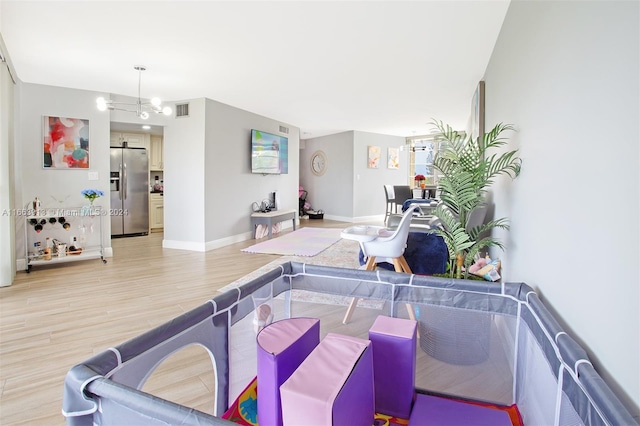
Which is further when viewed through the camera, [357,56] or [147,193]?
[147,193]

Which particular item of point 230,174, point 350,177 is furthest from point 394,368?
point 350,177

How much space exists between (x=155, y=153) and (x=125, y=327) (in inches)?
215

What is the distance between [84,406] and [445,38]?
345 centimetres

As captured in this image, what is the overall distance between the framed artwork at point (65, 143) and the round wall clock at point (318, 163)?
231 inches

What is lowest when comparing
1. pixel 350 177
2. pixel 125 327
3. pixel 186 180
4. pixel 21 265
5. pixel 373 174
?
pixel 125 327

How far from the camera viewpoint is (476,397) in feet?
4.45

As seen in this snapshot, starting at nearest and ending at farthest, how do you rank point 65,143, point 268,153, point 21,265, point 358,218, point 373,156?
point 21,265
point 65,143
point 268,153
point 358,218
point 373,156

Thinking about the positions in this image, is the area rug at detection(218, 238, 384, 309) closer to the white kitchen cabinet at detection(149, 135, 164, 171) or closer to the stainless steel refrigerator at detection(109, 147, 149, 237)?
the stainless steel refrigerator at detection(109, 147, 149, 237)

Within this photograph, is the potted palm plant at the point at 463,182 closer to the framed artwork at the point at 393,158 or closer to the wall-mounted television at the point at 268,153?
the wall-mounted television at the point at 268,153

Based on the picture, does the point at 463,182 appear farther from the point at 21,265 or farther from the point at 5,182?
the point at 21,265

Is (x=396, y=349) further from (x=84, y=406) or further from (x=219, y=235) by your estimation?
(x=219, y=235)

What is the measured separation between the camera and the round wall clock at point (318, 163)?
375 inches

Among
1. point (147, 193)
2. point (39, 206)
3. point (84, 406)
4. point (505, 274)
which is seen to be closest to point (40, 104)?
point (39, 206)

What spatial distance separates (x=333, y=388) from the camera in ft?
2.66
